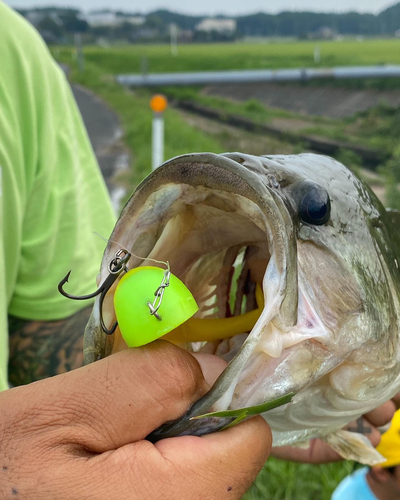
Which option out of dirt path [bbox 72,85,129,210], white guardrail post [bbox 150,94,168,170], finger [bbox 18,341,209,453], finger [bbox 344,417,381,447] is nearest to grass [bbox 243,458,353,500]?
finger [bbox 344,417,381,447]

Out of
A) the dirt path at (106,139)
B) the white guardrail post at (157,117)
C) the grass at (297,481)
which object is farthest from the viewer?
the dirt path at (106,139)

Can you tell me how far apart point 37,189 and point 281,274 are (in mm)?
1426

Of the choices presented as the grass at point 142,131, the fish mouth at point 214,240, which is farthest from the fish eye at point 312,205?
the grass at point 142,131

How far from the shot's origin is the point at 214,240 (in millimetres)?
1263

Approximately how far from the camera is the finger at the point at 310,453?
6.37ft

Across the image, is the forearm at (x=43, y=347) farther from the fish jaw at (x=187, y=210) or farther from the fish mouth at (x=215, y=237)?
the fish jaw at (x=187, y=210)

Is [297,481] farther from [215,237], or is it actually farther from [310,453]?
[215,237]

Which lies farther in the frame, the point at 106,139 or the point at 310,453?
the point at 106,139

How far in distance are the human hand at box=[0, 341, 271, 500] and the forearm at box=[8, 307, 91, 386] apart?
1.14 meters

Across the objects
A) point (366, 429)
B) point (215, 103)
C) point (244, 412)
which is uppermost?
point (244, 412)

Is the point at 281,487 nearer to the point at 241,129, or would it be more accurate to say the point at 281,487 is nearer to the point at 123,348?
the point at 123,348

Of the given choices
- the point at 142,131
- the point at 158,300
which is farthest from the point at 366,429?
the point at 142,131

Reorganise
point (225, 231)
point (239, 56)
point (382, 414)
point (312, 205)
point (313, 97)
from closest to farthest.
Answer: point (312, 205) → point (225, 231) → point (382, 414) → point (313, 97) → point (239, 56)

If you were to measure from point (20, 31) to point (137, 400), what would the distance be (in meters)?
1.64
